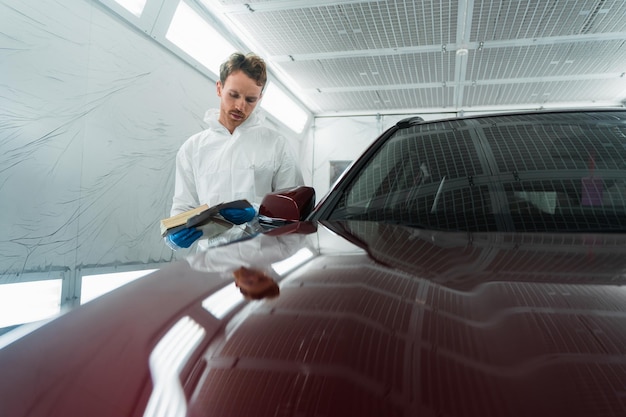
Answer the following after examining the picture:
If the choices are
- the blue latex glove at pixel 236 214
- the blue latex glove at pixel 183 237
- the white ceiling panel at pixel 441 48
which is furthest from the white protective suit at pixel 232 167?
the white ceiling panel at pixel 441 48

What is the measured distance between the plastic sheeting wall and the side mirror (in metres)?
2.01

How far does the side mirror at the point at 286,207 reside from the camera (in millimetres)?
1063

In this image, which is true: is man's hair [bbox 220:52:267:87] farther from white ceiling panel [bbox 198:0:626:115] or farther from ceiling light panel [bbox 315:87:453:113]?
ceiling light panel [bbox 315:87:453:113]

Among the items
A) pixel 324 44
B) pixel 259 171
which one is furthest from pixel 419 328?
pixel 324 44

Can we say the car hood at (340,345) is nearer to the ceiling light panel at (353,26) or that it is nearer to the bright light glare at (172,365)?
the bright light glare at (172,365)

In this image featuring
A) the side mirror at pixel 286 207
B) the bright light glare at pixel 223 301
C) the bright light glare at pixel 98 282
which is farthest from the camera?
the bright light glare at pixel 98 282

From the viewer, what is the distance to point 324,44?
4590 mm

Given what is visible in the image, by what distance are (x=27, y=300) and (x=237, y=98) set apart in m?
1.85

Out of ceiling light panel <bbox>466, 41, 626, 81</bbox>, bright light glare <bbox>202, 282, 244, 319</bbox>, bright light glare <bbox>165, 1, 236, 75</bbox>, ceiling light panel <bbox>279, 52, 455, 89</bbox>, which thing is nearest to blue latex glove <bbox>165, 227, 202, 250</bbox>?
bright light glare <bbox>202, 282, 244, 319</bbox>

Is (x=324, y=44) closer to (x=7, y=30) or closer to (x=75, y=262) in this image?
(x=7, y=30)

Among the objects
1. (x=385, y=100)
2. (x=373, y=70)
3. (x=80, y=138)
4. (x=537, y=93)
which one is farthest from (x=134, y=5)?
(x=537, y=93)

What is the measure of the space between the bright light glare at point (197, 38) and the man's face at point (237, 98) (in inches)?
66.0

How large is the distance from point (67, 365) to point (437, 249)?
0.57 metres

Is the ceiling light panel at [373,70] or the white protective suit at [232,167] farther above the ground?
the ceiling light panel at [373,70]
